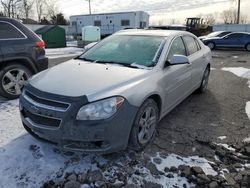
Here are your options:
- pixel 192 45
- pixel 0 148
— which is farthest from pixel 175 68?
pixel 0 148

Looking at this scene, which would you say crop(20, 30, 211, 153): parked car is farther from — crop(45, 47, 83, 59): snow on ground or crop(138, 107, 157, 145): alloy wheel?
crop(45, 47, 83, 59): snow on ground

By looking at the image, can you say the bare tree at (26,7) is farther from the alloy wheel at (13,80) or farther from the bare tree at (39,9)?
the alloy wheel at (13,80)

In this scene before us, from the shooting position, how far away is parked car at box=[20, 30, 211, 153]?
2.78 meters

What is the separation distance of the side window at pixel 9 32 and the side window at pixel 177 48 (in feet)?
10.5

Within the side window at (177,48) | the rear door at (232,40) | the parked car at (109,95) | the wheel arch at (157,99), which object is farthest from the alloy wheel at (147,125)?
the rear door at (232,40)

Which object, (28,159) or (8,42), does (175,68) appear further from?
(8,42)

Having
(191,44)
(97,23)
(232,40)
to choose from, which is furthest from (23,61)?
(97,23)

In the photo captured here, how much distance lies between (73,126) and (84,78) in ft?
2.46

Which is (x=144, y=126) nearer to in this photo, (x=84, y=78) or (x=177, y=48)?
(x=84, y=78)

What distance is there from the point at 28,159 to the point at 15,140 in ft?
1.96

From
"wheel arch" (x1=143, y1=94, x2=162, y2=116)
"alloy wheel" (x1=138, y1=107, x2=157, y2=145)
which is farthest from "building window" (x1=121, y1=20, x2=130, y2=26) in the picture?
"alloy wheel" (x1=138, y1=107, x2=157, y2=145)

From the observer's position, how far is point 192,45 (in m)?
5.36

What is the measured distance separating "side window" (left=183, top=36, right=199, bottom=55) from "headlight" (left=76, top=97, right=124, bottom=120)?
2726 millimetres

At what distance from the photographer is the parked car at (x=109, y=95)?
9.11 feet
